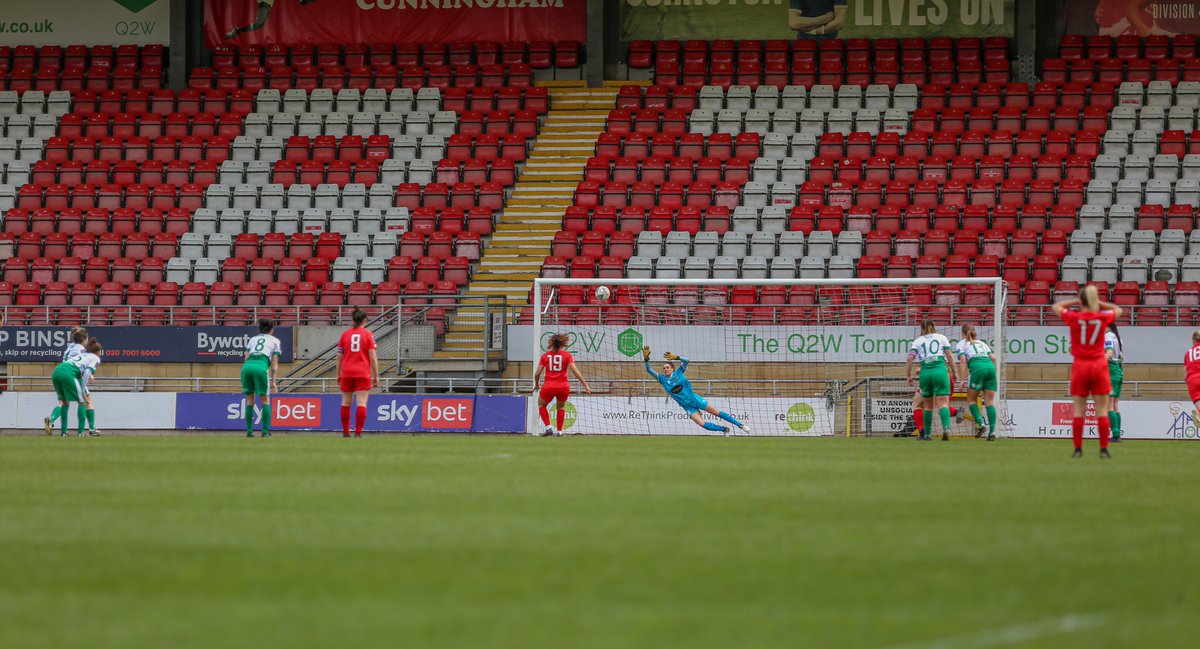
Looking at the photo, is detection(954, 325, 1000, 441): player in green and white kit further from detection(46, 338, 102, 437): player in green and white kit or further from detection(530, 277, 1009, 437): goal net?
detection(46, 338, 102, 437): player in green and white kit

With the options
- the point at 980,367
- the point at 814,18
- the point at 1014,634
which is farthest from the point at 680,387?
the point at 814,18

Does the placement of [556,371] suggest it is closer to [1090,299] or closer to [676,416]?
[676,416]

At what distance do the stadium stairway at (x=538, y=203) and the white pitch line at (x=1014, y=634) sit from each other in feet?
81.4

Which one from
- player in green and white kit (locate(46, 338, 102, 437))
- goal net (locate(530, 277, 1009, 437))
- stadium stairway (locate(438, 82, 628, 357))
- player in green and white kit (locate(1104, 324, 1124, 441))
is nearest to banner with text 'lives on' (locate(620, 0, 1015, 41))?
stadium stairway (locate(438, 82, 628, 357))

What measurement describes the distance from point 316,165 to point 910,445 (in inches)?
829

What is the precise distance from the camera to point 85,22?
4353cm

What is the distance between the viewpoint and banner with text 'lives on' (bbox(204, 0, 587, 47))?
4244cm

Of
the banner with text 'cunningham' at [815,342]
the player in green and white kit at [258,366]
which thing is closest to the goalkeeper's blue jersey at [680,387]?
the banner with text 'cunningham' at [815,342]

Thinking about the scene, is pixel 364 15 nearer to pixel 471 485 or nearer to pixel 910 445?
pixel 910 445

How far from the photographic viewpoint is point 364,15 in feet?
141

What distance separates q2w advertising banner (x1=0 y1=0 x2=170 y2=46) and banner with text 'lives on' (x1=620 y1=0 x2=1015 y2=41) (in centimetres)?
1428

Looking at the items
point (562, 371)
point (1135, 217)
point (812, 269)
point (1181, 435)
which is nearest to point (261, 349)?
point (562, 371)

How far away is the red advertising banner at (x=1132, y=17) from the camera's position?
39750 millimetres

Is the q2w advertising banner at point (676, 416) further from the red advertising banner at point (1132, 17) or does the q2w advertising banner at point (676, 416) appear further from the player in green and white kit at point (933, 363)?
the red advertising banner at point (1132, 17)
